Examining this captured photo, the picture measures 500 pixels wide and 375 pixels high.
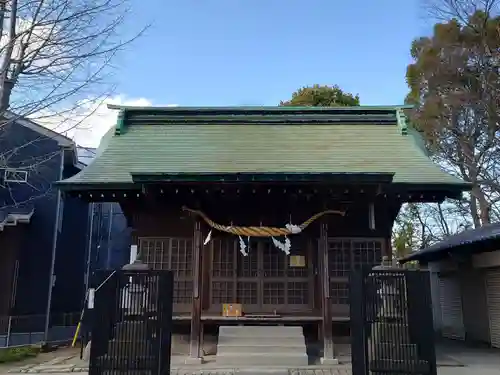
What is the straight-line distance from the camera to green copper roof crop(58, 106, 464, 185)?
10.3 meters

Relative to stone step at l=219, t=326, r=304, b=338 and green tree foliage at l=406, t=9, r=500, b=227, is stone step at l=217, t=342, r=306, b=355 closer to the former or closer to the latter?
stone step at l=219, t=326, r=304, b=338

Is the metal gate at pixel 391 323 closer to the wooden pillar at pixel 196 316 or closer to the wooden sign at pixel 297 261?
the wooden sign at pixel 297 261

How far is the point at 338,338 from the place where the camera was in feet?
32.1

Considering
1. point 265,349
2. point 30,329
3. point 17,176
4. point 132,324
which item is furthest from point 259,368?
point 17,176

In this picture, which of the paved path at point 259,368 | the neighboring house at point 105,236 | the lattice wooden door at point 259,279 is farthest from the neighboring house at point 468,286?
the neighboring house at point 105,236

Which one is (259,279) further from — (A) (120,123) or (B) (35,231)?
(B) (35,231)

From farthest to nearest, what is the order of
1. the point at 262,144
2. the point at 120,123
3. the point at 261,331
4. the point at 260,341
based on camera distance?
1. the point at 120,123
2. the point at 262,144
3. the point at 261,331
4. the point at 260,341

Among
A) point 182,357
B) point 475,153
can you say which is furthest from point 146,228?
point 475,153

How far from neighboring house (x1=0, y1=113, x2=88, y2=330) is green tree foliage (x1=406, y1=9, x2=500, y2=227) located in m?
15.3

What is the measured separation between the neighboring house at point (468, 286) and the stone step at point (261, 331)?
5.38m

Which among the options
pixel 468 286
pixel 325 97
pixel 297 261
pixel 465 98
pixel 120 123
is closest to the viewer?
pixel 297 261

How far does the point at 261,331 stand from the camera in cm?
911

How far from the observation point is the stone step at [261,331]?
898cm

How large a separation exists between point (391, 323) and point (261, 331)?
343 centimetres
